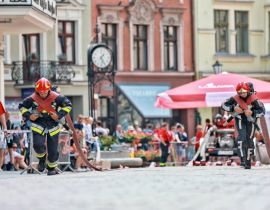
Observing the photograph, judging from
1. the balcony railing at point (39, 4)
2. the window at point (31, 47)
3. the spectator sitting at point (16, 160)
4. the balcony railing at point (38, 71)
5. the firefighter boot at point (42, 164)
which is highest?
the balcony railing at point (39, 4)

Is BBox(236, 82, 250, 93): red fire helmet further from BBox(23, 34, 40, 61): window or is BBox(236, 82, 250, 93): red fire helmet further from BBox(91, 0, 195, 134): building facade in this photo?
BBox(91, 0, 195, 134): building facade

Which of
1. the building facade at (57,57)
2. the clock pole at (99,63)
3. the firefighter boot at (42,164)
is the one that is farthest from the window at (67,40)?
the firefighter boot at (42,164)

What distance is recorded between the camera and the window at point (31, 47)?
1991 inches

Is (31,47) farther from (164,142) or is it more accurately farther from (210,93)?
(210,93)

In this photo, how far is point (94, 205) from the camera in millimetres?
13367

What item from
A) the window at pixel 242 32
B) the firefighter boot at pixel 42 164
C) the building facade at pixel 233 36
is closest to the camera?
the firefighter boot at pixel 42 164

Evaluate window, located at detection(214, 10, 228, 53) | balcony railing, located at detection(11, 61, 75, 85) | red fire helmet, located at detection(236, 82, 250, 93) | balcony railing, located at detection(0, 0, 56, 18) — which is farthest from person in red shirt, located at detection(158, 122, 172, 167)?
window, located at detection(214, 10, 228, 53)

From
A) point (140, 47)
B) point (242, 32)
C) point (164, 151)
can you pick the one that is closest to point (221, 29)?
point (242, 32)

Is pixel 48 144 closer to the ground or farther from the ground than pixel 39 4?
closer to the ground

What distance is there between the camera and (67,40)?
173 feet

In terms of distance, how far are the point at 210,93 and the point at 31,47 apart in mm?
17748

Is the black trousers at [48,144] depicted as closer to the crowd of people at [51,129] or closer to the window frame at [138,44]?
the crowd of people at [51,129]

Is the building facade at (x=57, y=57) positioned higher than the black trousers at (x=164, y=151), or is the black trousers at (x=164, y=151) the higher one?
the building facade at (x=57, y=57)

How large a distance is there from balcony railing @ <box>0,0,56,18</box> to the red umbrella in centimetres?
411
